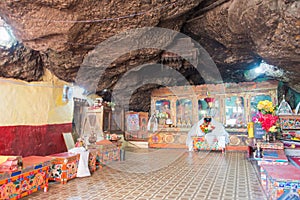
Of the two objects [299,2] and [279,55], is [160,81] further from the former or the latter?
[299,2]

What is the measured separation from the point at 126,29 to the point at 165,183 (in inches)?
133

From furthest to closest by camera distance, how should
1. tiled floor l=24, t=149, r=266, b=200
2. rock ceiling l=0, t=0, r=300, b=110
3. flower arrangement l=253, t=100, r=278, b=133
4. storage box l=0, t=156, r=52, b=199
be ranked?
flower arrangement l=253, t=100, r=278, b=133
rock ceiling l=0, t=0, r=300, b=110
tiled floor l=24, t=149, r=266, b=200
storage box l=0, t=156, r=52, b=199

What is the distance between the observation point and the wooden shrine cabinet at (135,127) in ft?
34.8

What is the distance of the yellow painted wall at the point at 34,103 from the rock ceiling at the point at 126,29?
0.77 feet

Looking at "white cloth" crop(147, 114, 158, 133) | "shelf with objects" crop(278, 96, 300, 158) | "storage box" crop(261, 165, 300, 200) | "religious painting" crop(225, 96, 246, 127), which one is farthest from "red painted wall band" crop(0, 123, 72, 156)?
"religious painting" crop(225, 96, 246, 127)

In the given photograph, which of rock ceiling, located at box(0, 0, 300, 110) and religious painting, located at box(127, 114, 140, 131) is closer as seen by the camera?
rock ceiling, located at box(0, 0, 300, 110)

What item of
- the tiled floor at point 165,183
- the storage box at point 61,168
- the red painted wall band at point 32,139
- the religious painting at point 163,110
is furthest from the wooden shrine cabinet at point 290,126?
the red painted wall band at point 32,139

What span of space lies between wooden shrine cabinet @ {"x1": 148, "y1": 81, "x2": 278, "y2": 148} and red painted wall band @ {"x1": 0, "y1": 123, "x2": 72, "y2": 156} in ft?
15.7

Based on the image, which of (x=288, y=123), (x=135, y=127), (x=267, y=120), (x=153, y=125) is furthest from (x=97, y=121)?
(x=288, y=123)

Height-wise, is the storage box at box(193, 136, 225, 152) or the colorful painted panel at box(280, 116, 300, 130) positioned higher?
the colorful painted panel at box(280, 116, 300, 130)

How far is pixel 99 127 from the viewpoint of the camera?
316 inches

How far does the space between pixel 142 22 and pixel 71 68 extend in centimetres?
250

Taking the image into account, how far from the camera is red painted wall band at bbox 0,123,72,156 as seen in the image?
4.55m

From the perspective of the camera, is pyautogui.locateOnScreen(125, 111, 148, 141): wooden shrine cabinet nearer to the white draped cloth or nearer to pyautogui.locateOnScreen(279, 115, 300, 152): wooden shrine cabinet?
the white draped cloth
